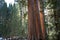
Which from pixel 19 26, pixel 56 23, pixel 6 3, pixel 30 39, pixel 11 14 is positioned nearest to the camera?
pixel 30 39

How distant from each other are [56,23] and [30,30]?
4351 mm

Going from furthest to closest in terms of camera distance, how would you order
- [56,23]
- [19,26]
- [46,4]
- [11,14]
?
[11,14]
[19,26]
[46,4]
[56,23]

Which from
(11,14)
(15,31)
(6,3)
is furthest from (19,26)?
(6,3)

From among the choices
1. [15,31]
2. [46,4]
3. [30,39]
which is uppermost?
[46,4]

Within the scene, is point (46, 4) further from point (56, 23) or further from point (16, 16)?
point (16, 16)

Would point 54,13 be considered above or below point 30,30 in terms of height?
above

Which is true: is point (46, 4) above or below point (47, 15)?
above

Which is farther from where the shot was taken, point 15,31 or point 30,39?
point 15,31

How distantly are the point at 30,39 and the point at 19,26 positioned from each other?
1510 centimetres

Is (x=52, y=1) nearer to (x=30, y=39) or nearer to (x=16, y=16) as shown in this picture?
(x=30, y=39)

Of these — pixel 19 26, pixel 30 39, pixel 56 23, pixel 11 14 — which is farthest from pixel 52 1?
pixel 11 14

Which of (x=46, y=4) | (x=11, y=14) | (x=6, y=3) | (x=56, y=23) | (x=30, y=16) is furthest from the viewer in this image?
(x=6, y=3)

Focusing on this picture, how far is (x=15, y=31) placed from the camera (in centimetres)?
2341

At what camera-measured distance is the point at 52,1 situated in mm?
12086
